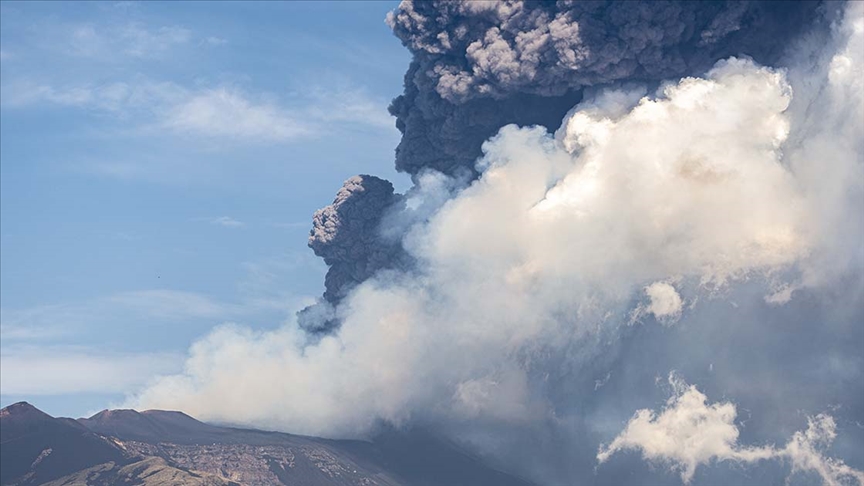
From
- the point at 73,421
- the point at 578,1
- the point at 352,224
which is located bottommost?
the point at 73,421

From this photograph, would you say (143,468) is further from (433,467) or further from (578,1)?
(578,1)

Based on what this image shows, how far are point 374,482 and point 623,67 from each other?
53.0 metres

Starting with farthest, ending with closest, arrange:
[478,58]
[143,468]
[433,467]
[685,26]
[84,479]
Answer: [433,467]
[143,468]
[84,479]
[478,58]
[685,26]

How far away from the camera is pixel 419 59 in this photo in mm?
92562

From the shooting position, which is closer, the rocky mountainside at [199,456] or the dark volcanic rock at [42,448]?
the dark volcanic rock at [42,448]

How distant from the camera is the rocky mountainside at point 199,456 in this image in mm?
103375

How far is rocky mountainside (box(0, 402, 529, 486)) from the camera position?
103 m

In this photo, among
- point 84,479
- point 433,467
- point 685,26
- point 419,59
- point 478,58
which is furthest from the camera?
point 433,467

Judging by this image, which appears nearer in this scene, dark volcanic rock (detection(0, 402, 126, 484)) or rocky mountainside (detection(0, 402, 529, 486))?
dark volcanic rock (detection(0, 402, 126, 484))

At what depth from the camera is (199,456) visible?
115625mm

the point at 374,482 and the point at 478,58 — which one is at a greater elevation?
the point at 478,58

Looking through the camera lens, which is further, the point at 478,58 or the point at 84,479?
the point at 84,479

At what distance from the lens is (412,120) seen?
98188mm

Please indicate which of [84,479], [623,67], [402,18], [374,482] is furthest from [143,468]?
[623,67]
